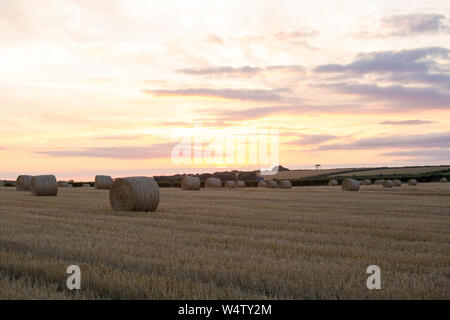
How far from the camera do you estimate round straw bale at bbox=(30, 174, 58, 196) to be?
2536 cm

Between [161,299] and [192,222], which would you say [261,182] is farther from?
[161,299]

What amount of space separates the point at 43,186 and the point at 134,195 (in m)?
11.3

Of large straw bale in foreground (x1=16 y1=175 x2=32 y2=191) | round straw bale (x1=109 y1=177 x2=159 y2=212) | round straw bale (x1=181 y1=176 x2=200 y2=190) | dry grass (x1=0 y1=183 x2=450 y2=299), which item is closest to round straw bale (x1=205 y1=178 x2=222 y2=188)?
round straw bale (x1=181 y1=176 x2=200 y2=190)

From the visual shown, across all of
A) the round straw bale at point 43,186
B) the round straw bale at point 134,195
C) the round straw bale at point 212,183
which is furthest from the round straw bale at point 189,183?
the round straw bale at point 134,195

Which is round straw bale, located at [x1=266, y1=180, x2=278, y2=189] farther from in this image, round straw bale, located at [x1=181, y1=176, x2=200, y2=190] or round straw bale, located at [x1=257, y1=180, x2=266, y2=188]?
round straw bale, located at [x1=181, y1=176, x2=200, y2=190]

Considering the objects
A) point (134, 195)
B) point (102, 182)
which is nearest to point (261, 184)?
point (102, 182)

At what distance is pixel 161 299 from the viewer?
16.9 ft

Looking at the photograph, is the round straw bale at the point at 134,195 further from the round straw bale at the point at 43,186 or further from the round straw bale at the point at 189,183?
the round straw bale at the point at 189,183

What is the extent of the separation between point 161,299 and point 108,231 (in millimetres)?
5486

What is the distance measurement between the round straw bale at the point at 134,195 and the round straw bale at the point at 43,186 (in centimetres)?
1017

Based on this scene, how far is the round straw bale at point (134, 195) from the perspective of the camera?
1603 centimetres

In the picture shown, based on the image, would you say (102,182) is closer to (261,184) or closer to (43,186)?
(43,186)

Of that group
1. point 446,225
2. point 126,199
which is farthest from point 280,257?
point 126,199

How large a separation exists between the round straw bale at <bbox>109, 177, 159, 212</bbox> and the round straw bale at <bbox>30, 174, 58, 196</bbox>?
1017 centimetres
